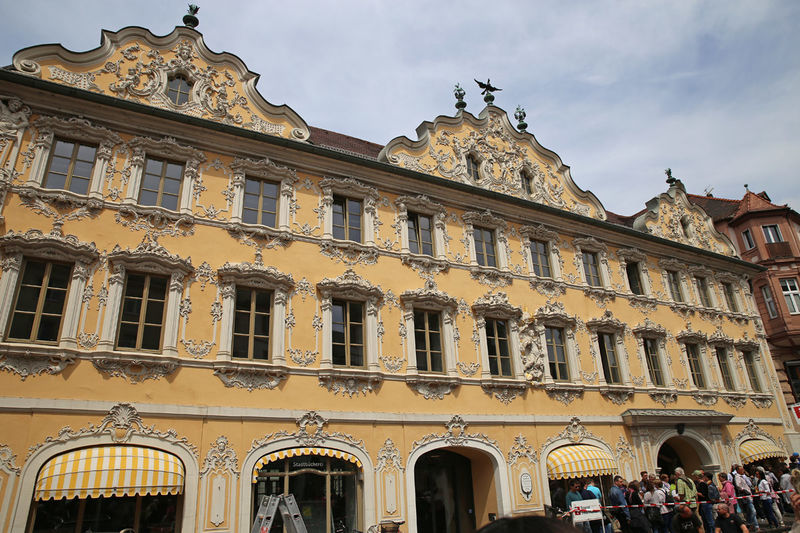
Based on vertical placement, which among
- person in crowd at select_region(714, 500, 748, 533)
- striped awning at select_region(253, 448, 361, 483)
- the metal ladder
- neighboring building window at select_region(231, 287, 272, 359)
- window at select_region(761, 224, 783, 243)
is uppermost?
window at select_region(761, 224, 783, 243)

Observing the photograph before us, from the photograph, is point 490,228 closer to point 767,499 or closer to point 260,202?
point 260,202

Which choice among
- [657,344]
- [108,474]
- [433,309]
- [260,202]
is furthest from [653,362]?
[108,474]

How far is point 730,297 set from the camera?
996 inches

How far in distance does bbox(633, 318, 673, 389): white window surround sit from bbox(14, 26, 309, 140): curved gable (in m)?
13.7

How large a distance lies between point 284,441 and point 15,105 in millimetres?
9718

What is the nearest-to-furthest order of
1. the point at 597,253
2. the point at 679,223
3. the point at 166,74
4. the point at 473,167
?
the point at 166,74
the point at 473,167
the point at 597,253
the point at 679,223

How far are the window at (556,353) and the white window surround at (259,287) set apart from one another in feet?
28.5

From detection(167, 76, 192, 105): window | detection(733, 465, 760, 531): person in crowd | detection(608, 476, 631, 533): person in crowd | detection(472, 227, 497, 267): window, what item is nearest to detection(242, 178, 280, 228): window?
detection(167, 76, 192, 105): window

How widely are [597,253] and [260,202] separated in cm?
1270

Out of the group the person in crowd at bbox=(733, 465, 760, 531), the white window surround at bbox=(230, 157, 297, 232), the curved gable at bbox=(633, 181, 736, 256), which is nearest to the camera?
the white window surround at bbox=(230, 157, 297, 232)

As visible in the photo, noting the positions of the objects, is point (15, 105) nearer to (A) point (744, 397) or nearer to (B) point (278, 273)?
(B) point (278, 273)

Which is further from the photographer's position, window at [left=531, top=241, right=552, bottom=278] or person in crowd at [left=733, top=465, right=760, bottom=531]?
window at [left=531, top=241, right=552, bottom=278]

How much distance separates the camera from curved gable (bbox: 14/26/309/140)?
1354 cm

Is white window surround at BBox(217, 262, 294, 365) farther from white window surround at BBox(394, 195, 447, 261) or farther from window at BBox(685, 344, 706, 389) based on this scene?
window at BBox(685, 344, 706, 389)
